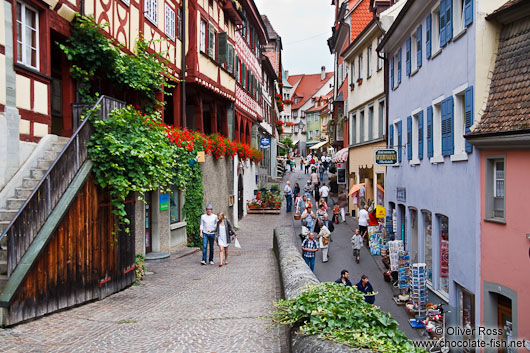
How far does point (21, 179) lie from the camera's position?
877 centimetres

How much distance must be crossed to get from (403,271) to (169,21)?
11.4 meters

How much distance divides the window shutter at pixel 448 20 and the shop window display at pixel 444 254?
198 inches

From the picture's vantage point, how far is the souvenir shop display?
50.8ft

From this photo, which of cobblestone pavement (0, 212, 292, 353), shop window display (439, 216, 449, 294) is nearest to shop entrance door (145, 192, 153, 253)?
cobblestone pavement (0, 212, 292, 353)

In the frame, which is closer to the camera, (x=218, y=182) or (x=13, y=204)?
(x=13, y=204)

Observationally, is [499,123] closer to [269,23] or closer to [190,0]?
[190,0]

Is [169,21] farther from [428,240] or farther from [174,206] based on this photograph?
[428,240]

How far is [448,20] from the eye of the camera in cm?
1370

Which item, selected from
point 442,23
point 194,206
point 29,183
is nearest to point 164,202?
point 194,206

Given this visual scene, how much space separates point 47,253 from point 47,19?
16.9 ft

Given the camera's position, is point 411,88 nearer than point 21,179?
No

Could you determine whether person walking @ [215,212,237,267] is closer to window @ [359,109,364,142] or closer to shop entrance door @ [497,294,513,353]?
shop entrance door @ [497,294,513,353]

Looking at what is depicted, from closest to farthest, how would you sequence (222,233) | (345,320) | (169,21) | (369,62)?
(345,320)
(222,233)
(169,21)
(369,62)

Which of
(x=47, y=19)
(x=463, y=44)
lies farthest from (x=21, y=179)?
(x=463, y=44)
